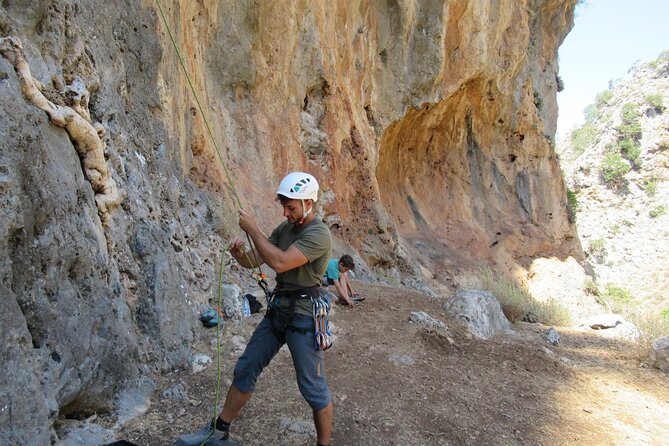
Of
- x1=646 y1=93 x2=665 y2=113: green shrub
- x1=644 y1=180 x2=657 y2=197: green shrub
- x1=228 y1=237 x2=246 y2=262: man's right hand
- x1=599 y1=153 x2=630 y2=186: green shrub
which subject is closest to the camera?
x1=228 y1=237 x2=246 y2=262: man's right hand

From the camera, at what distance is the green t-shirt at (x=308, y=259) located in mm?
2674

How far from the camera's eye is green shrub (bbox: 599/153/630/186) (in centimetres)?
3288

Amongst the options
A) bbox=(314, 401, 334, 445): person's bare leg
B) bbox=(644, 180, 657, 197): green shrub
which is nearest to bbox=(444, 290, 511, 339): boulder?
bbox=(314, 401, 334, 445): person's bare leg

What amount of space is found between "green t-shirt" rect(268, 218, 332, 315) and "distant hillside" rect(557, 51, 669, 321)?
2873cm

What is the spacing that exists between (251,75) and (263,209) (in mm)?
2473

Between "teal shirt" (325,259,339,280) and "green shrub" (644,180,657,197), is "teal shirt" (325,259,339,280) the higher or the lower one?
the lower one

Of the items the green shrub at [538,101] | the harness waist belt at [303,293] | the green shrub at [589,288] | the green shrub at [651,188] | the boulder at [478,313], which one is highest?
the green shrub at [538,101]

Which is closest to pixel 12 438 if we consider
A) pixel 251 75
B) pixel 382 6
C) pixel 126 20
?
pixel 126 20

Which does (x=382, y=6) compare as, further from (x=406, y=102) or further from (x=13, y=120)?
(x=13, y=120)

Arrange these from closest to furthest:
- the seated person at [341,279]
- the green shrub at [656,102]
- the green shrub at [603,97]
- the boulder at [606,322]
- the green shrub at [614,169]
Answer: the seated person at [341,279] → the boulder at [606,322] → the green shrub at [614,169] → the green shrub at [656,102] → the green shrub at [603,97]

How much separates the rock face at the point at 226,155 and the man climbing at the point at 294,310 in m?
0.80

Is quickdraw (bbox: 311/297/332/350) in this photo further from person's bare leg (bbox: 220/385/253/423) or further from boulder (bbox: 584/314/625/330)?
boulder (bbox: 584/314/625/330)

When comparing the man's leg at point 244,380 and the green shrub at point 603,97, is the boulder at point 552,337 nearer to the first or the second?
the man's leg at point 244,380

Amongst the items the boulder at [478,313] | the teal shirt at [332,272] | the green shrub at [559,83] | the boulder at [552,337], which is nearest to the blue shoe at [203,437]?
the teal shirt at [332,272]
